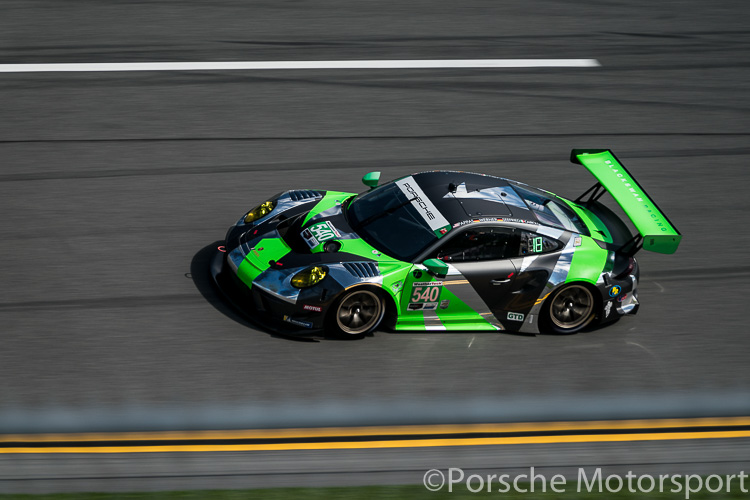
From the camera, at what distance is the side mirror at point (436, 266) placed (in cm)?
730

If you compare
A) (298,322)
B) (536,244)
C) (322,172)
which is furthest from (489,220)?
(322,172)

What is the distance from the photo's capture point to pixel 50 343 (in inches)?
287

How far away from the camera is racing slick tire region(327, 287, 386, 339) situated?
7.34 metres

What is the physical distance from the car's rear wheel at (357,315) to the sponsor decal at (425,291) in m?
0.30

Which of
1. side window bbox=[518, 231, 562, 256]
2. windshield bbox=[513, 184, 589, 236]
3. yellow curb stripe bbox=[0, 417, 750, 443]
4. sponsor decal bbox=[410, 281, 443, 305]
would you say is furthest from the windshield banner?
yellow curb stripe bbox=[0, 417, 750, 443]

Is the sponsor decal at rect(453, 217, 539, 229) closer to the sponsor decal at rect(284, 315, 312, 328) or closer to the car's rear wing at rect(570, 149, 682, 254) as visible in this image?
the car's rear wing at rect(570, 149, 682, 254)

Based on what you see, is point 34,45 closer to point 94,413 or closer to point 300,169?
point 300,169

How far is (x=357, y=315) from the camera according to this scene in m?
7.43

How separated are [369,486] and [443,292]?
2.06m

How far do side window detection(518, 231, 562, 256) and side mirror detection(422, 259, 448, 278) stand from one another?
83 cm

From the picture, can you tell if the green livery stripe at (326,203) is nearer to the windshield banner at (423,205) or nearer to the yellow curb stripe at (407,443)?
the windshield banner at (423,205)

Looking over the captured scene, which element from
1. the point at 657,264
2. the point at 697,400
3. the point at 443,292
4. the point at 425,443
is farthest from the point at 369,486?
the point at 657,264

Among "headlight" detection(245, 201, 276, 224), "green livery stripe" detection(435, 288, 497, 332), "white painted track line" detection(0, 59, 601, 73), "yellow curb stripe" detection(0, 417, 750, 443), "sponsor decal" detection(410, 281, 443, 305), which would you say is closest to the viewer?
"yellow curb stripe" detection(0, 417, 750, 443)

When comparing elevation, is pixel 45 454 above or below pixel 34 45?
below
